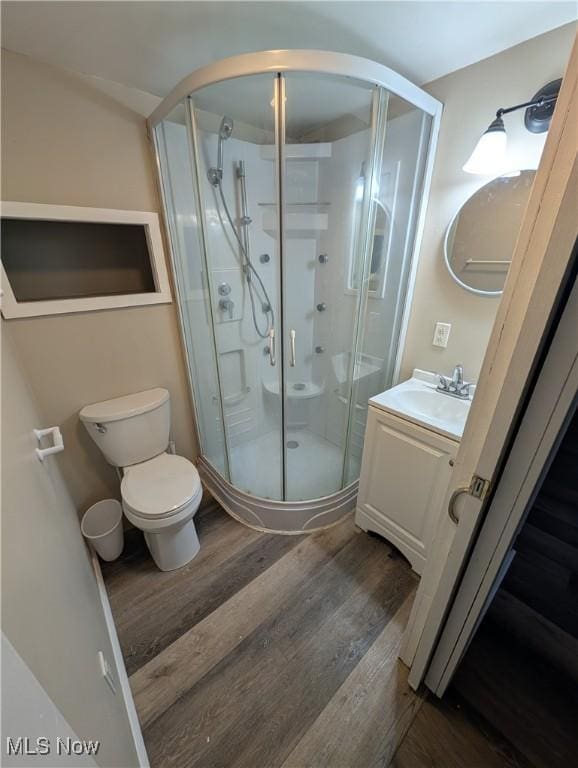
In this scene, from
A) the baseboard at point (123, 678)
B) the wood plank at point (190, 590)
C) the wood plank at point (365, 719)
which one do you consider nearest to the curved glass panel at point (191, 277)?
the wood plank at point (190, 590)

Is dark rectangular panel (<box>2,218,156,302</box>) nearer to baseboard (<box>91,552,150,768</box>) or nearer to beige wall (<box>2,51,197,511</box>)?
beige wall (<box>2,51,197,511</box>)

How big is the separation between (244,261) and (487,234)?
138 centimetres

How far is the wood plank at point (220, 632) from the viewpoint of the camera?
113 centimetres

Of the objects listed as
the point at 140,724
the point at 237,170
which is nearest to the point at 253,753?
the point at 140,724

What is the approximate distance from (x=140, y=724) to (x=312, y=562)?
887 mm

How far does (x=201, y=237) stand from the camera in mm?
1672

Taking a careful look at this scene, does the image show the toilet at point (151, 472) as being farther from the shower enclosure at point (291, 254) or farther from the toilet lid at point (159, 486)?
the shower enclosure at point (291, 254)

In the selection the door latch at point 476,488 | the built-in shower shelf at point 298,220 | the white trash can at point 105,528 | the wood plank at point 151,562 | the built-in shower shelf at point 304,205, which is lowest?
the wood plank at point 151,562

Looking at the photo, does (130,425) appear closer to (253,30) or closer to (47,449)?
(47,449)

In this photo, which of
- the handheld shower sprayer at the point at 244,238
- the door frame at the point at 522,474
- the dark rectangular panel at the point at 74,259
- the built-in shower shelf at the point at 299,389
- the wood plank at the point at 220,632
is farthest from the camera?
the built-in shower shelf at the point at 299,389

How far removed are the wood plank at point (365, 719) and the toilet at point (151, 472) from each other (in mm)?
912

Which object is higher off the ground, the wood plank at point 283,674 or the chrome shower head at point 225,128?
the chrome shower head at point 225,128

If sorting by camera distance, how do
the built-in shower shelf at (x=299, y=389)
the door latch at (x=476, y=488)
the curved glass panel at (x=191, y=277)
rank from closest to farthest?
the door latch at (x=476, y=488), the curved glass panel at (x=191, y=277), the built-in shower shelf at (x=299, y=389)

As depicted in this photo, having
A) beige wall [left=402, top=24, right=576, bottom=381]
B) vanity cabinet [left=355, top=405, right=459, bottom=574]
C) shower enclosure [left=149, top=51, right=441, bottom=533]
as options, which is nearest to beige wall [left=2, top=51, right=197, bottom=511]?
shower enclosure [left=149, top=51, right=441, bottom=533]
